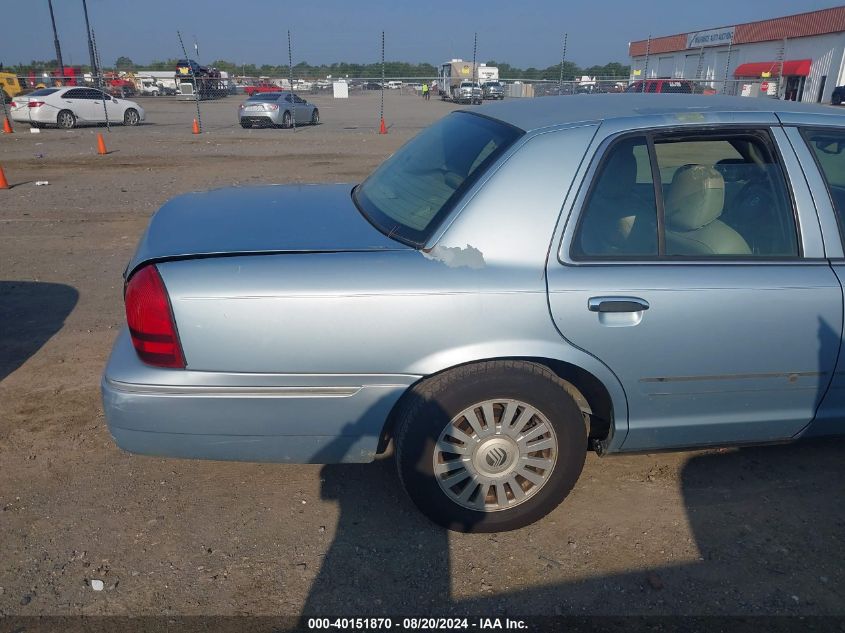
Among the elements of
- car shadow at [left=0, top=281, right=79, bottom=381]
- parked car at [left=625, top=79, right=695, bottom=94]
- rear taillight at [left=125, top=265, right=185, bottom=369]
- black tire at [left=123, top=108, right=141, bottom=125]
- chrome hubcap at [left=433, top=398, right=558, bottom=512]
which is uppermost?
parked car at [left=625, top=79, right=695, bottom=94]

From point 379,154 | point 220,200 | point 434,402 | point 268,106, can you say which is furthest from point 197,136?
point 434,402

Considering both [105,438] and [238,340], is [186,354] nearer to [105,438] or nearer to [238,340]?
[238,340]

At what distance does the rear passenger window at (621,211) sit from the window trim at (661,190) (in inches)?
0.6

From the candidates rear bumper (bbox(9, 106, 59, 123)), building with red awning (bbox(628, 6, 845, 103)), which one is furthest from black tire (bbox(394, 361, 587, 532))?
building with red awning (bbox(628, 6, 845, 103))

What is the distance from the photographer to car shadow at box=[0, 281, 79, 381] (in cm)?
454

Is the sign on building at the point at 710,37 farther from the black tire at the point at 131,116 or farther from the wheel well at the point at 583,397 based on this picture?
the wheel well at the point at 583,397

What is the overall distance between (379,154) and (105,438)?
533 inches

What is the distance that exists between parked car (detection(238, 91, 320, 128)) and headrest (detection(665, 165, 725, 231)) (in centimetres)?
2185

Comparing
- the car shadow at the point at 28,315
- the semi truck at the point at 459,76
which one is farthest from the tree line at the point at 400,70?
the car shadow at the point at 28,315

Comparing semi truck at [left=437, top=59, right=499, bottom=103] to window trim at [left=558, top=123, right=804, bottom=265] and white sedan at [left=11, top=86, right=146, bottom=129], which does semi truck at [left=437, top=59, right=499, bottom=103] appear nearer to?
white sedan at [left=11, top=86, right=146, bottom=129]

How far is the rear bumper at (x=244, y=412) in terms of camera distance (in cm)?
253

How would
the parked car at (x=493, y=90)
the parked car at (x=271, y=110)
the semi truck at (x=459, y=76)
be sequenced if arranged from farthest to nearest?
the semi truck at (x=459, y=76)
the parked car at (x=493, y=90)
the parked car at (x=271, y=110)

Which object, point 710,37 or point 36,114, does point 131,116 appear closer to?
point 36,114

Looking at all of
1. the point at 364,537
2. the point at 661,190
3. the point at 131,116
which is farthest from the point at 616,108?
the point at 131,116
